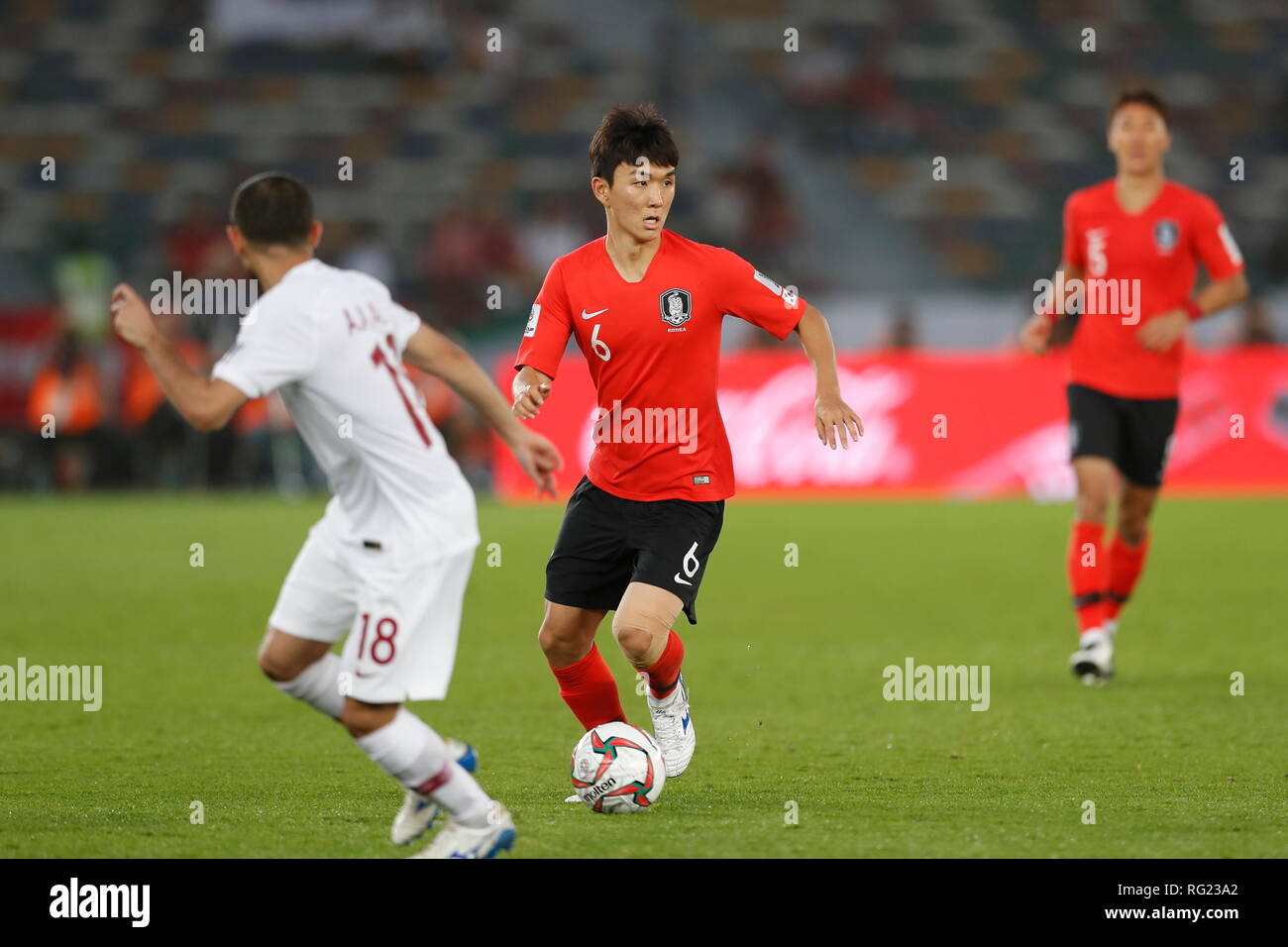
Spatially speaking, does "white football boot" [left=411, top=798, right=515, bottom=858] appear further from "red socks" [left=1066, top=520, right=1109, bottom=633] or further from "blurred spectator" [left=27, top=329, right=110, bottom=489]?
"blurred spectator" [left=27, top=329, right=110, bottom=489]

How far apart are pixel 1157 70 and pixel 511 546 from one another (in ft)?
49.5

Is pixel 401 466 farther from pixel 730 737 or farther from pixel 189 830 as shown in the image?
pixel 730 737

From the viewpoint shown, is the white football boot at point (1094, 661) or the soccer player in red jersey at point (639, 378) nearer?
the soccer player in red jersey at point (639, 378)

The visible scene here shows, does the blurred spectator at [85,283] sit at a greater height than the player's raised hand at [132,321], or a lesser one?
greater

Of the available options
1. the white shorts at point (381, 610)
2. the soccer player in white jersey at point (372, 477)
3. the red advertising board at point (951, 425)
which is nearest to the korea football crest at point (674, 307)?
the soccer player in white jersey at point (372, 477)

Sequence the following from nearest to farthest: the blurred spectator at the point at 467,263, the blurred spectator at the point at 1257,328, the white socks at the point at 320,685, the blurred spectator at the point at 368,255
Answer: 1. the white socks at the point at 320,685
2. the blurred spectator at the point at 1257,328
3. the blurred spectator at the point at 467,263
4. the blurred spectator at the point at 368,255

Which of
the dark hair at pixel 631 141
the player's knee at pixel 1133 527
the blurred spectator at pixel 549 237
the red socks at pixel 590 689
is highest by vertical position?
the blurred spectator at pixel 549 237

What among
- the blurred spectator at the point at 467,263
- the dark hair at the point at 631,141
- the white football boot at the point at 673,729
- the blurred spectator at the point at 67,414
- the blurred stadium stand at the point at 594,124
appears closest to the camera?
the dark hair at the point at 631,141

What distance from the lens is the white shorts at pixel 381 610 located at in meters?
4.54

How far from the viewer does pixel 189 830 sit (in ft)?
16.7

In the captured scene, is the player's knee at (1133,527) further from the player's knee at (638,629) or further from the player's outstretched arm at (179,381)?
the player's outstretched arm at (179,381)

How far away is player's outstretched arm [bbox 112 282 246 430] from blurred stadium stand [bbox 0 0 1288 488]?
1667 cm

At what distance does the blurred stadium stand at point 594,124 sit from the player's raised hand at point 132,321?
16.6 m
